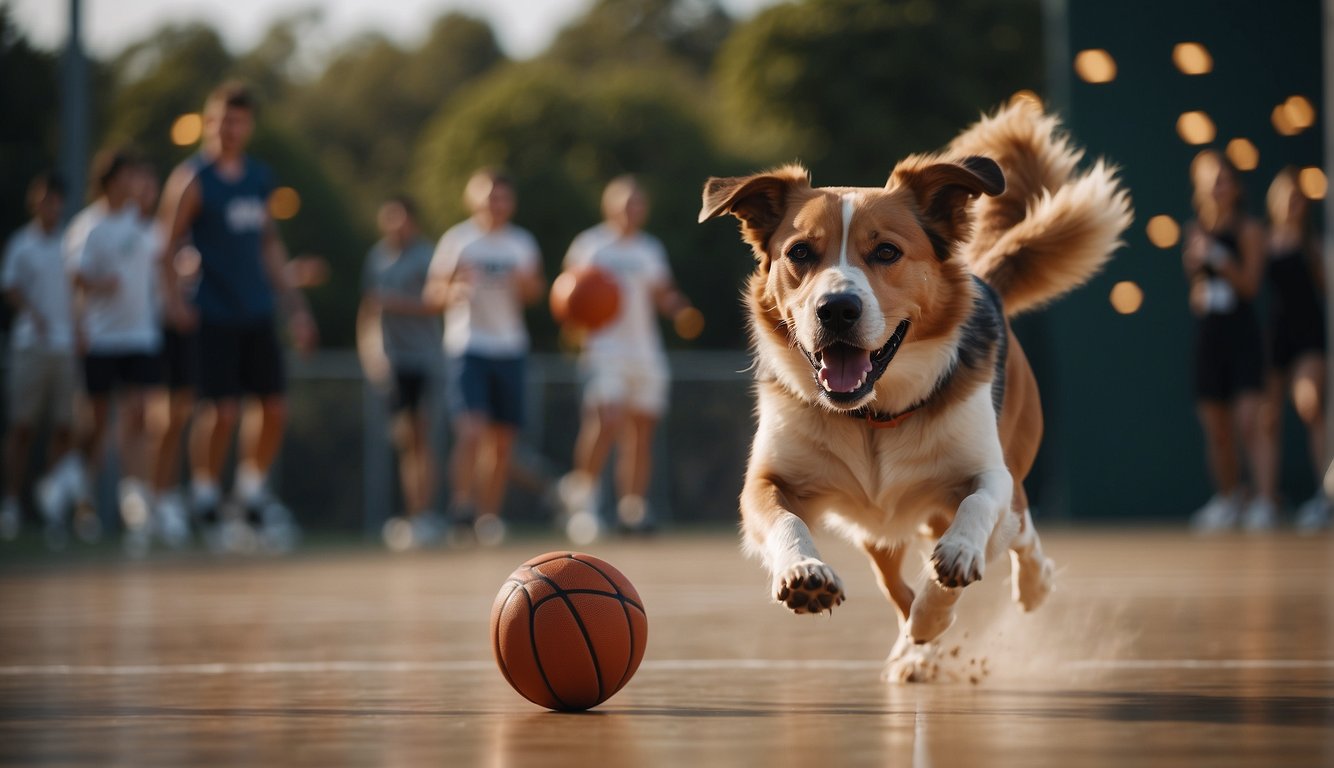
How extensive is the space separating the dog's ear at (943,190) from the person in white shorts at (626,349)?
8.31m

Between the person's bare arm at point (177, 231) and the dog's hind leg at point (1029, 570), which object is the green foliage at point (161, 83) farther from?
the dog's hind leg at point (1029, 570)

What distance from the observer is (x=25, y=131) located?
37.9 metres

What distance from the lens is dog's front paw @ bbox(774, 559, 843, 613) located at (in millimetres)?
4047

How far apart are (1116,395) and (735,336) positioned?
1448 inches

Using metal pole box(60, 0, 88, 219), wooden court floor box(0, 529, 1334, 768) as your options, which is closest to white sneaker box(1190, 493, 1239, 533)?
wooden court floor box(0, 529, 1334, 768)

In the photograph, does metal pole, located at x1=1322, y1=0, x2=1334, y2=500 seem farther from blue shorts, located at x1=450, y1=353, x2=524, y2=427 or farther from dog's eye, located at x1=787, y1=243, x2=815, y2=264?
dog's eye, located at x1=787, y1=243, x2=815, y2=264

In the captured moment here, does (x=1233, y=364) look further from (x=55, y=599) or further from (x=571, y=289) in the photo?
(x=55, y=599)

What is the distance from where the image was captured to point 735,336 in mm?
53000

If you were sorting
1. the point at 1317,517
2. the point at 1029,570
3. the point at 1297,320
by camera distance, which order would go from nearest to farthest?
the point at 1029,570 < the point at 1317,517 < the point at 1297,320

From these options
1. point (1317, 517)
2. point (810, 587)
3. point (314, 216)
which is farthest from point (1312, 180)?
point (314, 216)

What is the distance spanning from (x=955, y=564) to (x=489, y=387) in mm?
8730

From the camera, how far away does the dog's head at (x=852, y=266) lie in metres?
4.61

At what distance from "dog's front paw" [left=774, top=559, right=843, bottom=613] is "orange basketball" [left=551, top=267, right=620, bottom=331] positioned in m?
9.03

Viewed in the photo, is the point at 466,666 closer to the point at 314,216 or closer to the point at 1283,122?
the point at 1283,122
